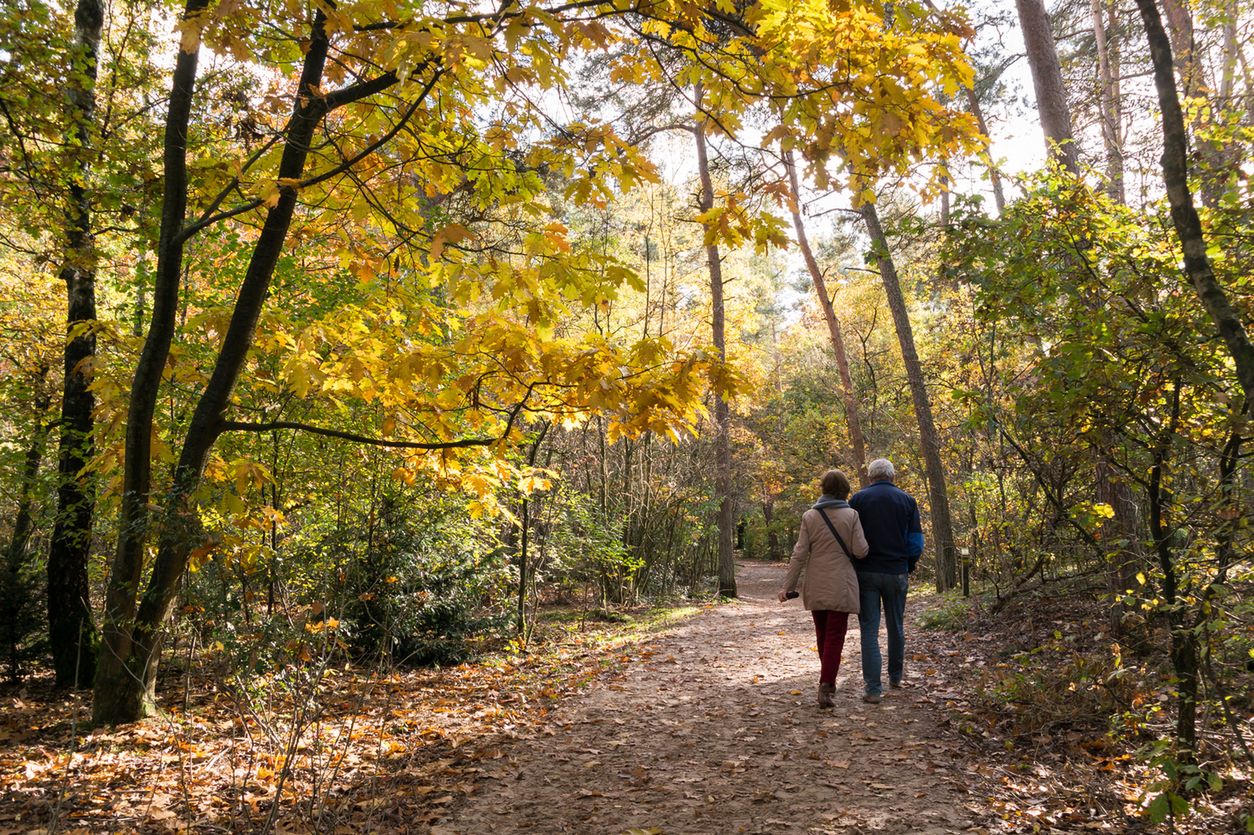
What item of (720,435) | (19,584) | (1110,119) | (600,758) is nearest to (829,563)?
(600,758)

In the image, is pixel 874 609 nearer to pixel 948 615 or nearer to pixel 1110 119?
pixel 948 615

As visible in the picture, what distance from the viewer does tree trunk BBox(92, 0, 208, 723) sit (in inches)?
202

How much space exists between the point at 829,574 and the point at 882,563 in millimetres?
514

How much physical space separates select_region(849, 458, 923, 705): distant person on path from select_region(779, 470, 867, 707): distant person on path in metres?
0.22

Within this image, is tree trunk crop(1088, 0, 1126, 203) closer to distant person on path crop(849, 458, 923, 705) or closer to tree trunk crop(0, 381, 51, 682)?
distant person on path crop(849, 458, 923, 705)

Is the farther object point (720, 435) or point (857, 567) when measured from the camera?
point (720, 435)

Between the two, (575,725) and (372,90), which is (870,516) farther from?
(372,90)

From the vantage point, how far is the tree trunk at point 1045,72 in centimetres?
734

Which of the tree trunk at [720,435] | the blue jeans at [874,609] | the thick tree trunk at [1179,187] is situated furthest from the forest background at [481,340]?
the tree trunk at [720,435]

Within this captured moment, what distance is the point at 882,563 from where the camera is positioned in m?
5.67

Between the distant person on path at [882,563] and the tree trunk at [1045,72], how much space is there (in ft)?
13.9

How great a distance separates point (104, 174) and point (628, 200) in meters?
10.3

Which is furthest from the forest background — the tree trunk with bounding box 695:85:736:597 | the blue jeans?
the tree trunk with bounding box 695:85:736:597

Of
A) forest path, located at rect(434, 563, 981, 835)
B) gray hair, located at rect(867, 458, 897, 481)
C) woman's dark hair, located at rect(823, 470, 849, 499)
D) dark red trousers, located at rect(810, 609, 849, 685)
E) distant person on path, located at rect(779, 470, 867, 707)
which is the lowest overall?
forest path, located at rect(434, 563, 981, 835)
